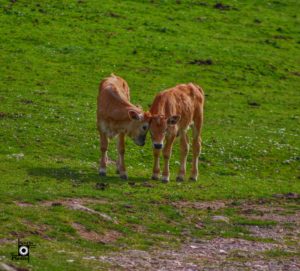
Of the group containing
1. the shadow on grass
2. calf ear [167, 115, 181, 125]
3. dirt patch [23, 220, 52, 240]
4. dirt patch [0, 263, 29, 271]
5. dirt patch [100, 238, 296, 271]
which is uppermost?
calf ear [167, 115, 181, 125]

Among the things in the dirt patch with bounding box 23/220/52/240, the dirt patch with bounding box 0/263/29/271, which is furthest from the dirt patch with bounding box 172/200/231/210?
the dirt patch with bounding box 0/263/29/271

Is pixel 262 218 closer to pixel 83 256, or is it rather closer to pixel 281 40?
pixel 83 256

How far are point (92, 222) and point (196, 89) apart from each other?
9.67 metres

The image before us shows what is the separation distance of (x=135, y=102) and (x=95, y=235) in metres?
17.6

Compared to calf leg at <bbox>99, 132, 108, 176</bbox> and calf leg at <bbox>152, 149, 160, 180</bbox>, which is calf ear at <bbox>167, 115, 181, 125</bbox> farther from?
calf leg at <bbox>99, 132, 108, 176</bbox>

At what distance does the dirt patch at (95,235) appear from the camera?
1720 centimetres

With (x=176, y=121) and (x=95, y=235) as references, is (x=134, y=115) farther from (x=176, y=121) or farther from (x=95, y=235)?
(x=95, y=235)

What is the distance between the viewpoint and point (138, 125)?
2358 cm

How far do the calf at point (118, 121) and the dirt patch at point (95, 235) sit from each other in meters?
6.10

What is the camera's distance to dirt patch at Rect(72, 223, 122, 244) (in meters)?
17.2

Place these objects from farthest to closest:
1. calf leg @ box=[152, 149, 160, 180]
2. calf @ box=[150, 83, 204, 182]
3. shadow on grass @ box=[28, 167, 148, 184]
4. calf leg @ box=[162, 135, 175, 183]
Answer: calf leg @ box=[162, 135, 175, 183]
calf leg @ box=[152, 149, 160, 180]
calf @ box=[150, 83, 204, 182]
shadow on grass @ box=[28, 167, 148, 184]

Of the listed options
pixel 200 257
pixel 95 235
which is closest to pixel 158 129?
pixel 95 235

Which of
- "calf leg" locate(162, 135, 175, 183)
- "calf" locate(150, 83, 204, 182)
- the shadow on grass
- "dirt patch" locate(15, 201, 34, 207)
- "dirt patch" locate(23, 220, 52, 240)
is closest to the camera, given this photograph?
"dirt patch" locate(23, 220, 52, 240)

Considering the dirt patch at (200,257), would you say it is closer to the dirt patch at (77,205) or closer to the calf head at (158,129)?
the dirt patch at (77,205)
